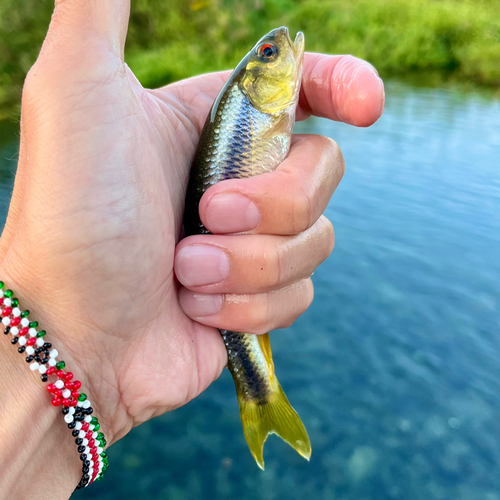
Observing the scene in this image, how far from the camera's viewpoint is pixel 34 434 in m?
1.64

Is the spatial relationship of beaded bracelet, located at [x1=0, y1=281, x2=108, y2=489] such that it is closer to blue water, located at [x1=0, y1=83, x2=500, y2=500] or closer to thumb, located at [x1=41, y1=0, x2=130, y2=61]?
thumb, located at [x1=41, y1=0, x2=130, y2=61]

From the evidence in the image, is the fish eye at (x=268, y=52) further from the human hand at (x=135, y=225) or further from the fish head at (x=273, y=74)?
the human hand at (x=135, y=225)

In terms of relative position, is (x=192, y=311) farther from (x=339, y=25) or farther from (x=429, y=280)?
(x=339, y=25)

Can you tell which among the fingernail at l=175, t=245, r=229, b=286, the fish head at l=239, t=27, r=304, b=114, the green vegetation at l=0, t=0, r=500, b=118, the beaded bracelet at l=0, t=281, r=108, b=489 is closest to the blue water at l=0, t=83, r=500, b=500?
the beaded bracelet at l=0, t=281, r=108, b=489

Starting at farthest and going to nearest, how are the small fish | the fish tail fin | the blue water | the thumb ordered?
the blue water < the fish tail fin < the small fish < the thumb

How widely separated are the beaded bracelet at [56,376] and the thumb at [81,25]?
0.98m

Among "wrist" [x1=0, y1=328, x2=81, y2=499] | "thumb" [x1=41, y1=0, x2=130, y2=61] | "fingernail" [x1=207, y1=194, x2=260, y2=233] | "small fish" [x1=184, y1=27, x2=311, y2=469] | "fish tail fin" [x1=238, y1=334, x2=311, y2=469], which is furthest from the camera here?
"fish tail fin" [x1=238, y1=334, x2=311, y2=469]

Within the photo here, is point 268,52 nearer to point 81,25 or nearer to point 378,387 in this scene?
point 81,25

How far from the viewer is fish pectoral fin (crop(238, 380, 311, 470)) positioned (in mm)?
2424

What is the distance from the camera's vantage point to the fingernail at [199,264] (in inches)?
83.2

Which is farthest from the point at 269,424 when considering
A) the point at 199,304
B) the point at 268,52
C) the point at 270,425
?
the point at 268,52

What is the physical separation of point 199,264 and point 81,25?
1125mm

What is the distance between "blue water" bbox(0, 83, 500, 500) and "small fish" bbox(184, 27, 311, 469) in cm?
129

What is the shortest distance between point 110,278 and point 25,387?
1.74 feet
